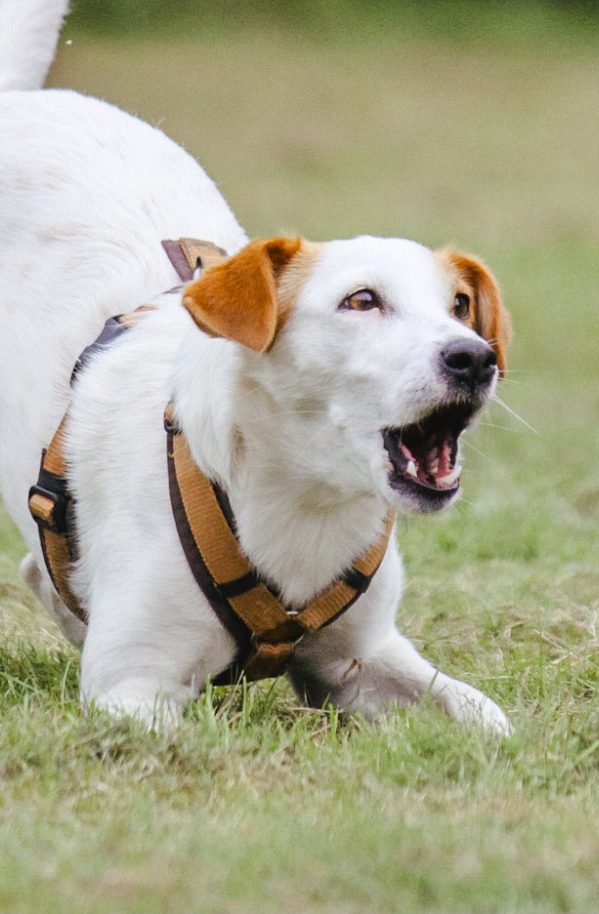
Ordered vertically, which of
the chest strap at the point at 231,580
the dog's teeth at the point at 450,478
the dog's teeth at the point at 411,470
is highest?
the dog's teeth at the point at 411,470

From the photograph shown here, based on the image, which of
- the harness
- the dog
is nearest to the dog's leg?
the dog

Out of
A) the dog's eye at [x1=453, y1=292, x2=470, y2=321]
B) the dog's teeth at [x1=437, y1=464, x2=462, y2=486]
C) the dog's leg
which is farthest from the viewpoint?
the dog's leg

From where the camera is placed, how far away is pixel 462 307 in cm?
354

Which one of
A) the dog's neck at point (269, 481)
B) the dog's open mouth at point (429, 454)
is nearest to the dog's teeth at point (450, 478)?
the dog's open mouth at point (429, 454)

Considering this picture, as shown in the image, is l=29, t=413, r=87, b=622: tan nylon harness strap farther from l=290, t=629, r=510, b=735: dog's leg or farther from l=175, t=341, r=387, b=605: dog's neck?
l=290, t=629, r=510, b=735: dog's leg

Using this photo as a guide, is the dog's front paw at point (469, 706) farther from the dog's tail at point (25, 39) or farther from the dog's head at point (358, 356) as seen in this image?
the dog's tail at point (25, 39)

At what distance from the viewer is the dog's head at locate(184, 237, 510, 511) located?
3.15m

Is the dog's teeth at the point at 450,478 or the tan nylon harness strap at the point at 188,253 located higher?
the dog's teeth at the point at 450,478

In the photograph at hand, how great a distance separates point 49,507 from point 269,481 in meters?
0.57

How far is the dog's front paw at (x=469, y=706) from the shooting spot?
3.29 meters

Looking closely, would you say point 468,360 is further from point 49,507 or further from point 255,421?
point 49,507

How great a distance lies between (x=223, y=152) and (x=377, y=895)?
17.3 m

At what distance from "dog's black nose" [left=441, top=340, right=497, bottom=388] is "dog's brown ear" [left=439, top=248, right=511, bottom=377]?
15.8 inches

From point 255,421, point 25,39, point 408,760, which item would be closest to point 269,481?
point 255,421
